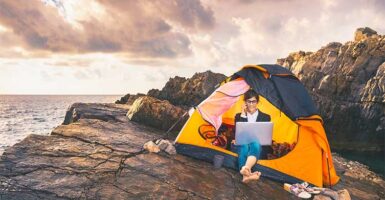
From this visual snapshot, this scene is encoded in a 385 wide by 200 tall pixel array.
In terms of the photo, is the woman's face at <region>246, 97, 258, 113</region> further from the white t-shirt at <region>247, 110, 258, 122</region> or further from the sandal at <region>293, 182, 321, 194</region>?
the sandal at <region>293, 182, 321, 194</region>

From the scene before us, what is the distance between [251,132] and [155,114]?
695 cm

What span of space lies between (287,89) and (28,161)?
6.46 m

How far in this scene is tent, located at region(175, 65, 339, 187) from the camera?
8.20 meters

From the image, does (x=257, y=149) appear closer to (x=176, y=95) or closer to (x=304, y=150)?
(x=304, y=150)

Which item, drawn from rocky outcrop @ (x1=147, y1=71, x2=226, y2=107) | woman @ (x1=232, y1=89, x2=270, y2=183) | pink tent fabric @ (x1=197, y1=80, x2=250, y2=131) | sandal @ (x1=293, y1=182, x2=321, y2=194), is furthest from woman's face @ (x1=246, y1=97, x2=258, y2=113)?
rocky outcrop @ (x1=147, y1=71, x2=226, y2=107)

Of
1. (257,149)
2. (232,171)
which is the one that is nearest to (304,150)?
(257,149)

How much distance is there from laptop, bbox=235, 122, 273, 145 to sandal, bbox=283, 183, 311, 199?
3.90 ft

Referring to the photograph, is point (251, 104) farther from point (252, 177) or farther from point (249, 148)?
point (252, 177)

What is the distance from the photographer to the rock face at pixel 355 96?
98.9 feet

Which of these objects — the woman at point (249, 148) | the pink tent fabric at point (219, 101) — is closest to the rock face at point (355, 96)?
the pink tent fabric at point (219, 101)

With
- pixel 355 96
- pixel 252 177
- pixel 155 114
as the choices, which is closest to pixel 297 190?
pixel 252 177

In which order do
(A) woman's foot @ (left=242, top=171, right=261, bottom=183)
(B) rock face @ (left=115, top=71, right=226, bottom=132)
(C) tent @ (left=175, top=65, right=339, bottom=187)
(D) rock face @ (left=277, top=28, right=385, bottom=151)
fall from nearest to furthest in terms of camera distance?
(A) woman's foot @ (left=242, top=171, right=261, bottom=183) < (C) tent @ (left=175, top=65, right=339, bottom=187) < (B) rock face @ (left=115, top=71, right=226, bottom=132) < (D) rock face @ (left=277, top=28, right=385, bottom=151)

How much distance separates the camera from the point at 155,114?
14.3m

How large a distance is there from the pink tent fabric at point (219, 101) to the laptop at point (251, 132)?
0.98 m
